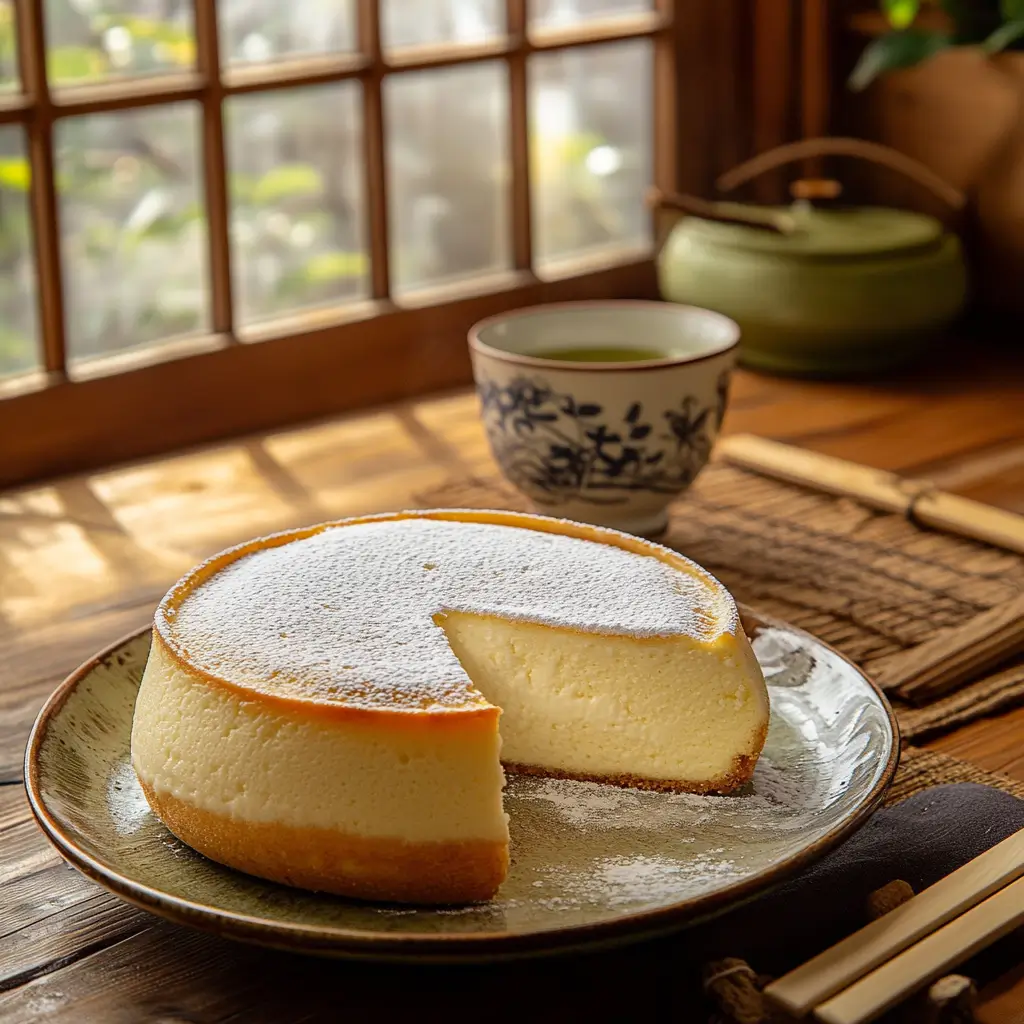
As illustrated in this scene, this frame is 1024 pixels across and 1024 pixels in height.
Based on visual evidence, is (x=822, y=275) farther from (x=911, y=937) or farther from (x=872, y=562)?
(x=911, y=937)

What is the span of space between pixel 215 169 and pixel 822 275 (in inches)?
19.2

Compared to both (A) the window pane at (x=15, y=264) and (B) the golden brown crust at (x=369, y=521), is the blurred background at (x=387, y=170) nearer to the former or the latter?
(A) the window pane at (x=15, y=264)

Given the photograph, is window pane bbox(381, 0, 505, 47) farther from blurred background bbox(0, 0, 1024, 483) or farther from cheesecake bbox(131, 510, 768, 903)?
cheesecake bbox(131, 510, 768, 903)

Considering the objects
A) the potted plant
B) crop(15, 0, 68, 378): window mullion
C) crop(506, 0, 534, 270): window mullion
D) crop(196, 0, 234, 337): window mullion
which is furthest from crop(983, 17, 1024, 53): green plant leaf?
crop(15, 0, 68, 378): window mullion

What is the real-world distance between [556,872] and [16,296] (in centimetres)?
72

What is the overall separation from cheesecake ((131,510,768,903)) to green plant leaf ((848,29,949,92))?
32.3 inches

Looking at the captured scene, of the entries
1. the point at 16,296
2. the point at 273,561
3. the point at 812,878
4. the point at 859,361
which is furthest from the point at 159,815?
the point at 859,361

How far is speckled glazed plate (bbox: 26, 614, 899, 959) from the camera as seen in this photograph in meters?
0.51

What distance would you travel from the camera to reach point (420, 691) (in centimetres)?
57

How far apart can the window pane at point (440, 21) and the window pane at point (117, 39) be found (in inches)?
6.9

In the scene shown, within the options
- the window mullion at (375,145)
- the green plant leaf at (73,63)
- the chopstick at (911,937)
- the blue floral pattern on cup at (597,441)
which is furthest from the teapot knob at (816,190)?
the chopstick at (911,937)

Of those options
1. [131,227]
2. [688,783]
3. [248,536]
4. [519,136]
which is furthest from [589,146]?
[688,783]

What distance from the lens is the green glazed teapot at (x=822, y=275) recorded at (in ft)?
4.20

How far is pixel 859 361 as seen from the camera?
134cm
